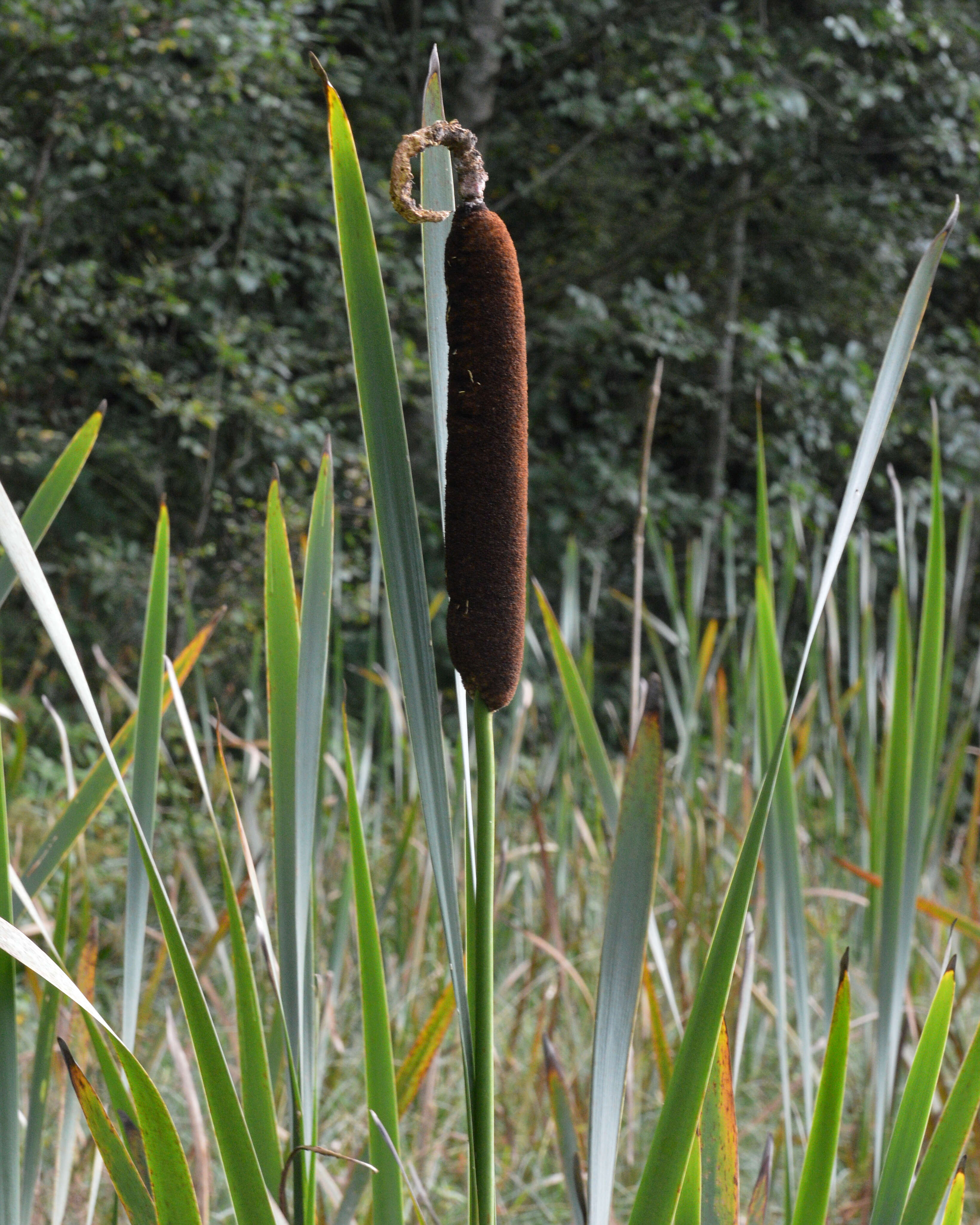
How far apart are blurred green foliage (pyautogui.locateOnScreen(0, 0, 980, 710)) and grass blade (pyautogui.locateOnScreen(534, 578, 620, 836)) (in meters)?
1.62

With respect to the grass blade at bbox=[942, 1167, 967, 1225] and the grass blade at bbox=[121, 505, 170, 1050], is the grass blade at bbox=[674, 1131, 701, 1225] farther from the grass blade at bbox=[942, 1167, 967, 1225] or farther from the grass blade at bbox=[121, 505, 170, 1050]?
the grass blade at bbox=[121, 505, 170, 1050]

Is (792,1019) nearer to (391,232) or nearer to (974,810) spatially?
(974,810)

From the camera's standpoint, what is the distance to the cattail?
331mm

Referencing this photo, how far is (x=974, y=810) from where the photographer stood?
4.19 ft

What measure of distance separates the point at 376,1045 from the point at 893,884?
0.37 meters

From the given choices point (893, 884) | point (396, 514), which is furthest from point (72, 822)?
point (893, 884)

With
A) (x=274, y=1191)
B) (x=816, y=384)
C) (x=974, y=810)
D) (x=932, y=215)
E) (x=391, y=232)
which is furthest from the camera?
(x=932, y=215)

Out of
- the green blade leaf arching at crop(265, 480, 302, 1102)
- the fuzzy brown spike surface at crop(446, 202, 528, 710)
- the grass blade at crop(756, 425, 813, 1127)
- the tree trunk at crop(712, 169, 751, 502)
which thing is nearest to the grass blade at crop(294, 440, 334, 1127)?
the green blade leaf arching at crop(265, 480, 302, 1102)

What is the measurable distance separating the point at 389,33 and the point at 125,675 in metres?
2.57

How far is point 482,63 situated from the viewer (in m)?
3.57

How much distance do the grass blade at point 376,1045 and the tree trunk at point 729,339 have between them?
12.5ft

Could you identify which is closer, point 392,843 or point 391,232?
point 392,843

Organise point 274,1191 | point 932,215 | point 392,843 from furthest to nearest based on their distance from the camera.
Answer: point 932,215, point 392,843, point 274,1191

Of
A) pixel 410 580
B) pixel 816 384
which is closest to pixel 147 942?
pixel 410 580
